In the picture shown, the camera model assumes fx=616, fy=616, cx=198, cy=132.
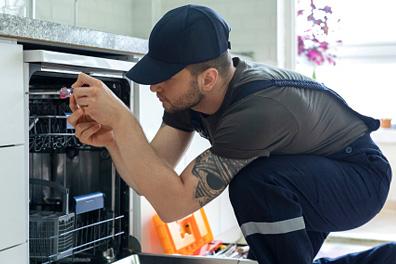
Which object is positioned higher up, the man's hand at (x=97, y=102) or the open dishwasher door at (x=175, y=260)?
the man's hand at (x=97, y=102)

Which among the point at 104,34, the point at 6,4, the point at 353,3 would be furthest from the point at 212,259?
the point at 353,3

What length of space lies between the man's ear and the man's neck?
19mm

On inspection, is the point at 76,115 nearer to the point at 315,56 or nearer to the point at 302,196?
the point at 302,196

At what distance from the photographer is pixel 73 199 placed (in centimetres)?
190

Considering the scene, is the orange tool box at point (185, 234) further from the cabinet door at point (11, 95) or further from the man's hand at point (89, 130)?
the cabinet door at point (11, 95)

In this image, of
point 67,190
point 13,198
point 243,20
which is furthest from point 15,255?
point 243,20

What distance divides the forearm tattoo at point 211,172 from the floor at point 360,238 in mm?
1618

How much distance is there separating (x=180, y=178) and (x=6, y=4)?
1.29 m

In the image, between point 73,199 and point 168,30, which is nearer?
point 168,30

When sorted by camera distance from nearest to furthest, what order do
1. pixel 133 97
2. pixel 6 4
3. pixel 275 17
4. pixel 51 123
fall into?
pixel 51 123
pixel 133 97
pixel 6 4
pixel 275 17

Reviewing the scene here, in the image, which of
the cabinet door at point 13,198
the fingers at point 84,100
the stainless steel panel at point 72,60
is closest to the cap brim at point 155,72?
the fingers at point 84,100

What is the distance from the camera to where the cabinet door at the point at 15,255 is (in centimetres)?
149

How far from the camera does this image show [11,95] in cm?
150

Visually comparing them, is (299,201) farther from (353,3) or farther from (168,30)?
(353,3)
